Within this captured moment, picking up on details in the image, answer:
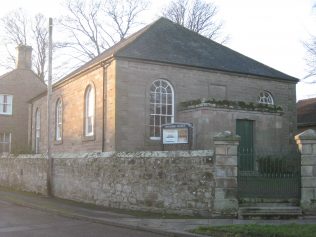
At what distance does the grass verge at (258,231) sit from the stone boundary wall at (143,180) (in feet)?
9.93

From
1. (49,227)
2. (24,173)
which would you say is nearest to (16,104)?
(24,173)

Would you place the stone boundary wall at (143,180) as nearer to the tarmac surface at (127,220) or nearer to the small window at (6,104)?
the tarmac surface at (127,220)

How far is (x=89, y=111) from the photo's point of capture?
86.3ft

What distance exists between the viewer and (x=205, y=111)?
2197 centimetres

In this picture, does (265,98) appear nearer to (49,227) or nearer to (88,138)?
(88,138)

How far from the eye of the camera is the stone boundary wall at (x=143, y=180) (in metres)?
14.4

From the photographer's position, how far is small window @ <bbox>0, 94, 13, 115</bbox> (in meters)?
41.2

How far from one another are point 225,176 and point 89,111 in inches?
538

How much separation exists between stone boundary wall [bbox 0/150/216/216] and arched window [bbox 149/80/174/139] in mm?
5105

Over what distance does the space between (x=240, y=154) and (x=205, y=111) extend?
7.63m

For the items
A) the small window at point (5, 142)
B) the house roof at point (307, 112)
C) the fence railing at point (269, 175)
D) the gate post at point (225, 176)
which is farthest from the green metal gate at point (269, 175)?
the small window at point (5, 142)

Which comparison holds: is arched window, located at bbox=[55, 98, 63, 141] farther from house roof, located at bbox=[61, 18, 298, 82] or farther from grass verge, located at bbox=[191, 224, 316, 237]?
grass verge, located at bbox=[191, 224, 316, 237]

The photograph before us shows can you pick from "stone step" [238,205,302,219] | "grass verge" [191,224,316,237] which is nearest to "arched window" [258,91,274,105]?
"stone step" [238,205,302,219]

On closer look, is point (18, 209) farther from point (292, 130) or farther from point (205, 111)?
point (292, 130)
